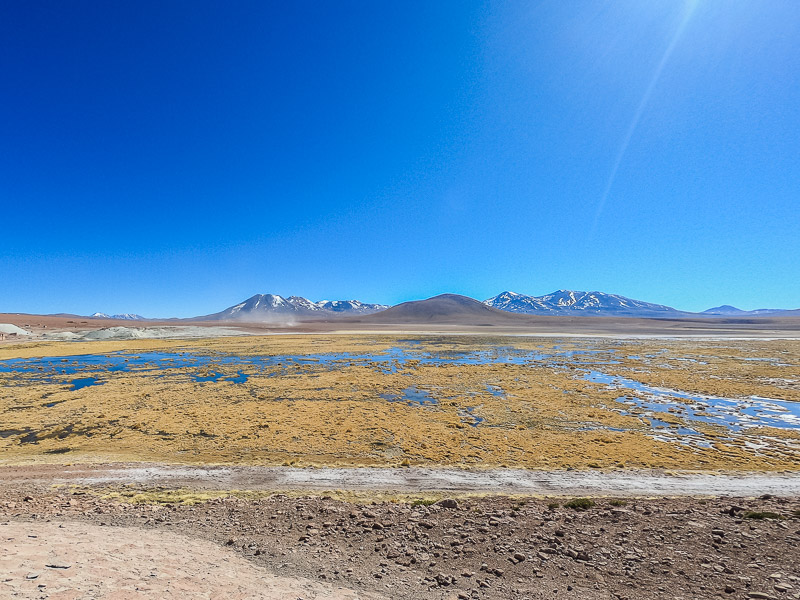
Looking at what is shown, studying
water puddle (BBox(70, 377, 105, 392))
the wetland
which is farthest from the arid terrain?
water puddle (BBox(70, 377, 105, 392))

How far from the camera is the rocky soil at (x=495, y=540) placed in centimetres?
618

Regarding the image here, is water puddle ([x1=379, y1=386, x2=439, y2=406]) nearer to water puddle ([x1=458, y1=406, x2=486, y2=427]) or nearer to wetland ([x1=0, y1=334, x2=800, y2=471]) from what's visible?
wetland ([x1=0, y1=334, x2=800, y2=471])

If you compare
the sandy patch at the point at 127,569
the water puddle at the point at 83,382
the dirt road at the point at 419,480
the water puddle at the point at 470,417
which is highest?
the sandy patch at the point at 127,569

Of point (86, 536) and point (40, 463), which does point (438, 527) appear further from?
point (40, 463)

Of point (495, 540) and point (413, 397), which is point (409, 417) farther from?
point (495, 540)

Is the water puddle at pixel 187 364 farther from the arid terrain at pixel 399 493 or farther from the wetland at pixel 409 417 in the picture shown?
the arid terrain at pixel 399 493

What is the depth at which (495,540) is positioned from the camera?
7.55m

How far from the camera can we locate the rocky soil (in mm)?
6176

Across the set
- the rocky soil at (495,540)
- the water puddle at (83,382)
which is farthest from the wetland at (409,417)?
Answer: the rocky soil at (495,540)

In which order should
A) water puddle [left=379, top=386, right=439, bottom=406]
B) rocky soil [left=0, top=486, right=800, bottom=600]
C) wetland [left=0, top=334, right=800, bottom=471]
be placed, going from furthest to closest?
water puddle [left=379, top=386, right=439, bottom=406]
wetland [left=0, top=334, right=800, bottom=471]
rocky soil [left=0, top=486, right=800, bottom=600]

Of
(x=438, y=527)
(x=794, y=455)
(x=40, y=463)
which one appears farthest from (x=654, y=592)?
(x=40, y=463)

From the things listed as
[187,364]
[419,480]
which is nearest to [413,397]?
[419,480]

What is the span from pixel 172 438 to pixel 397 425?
10.7 meters

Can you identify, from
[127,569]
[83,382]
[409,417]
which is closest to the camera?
[127,569]
